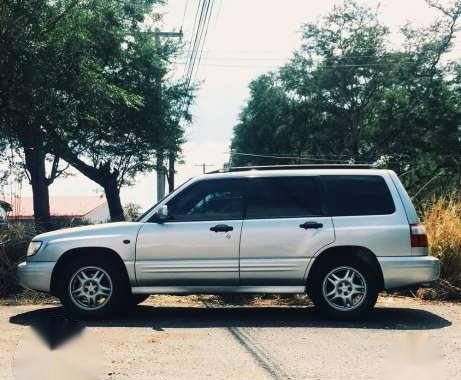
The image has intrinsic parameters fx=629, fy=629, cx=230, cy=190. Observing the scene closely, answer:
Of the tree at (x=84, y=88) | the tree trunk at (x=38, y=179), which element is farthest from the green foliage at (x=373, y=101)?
the tree trunk at (x=38, y=179)

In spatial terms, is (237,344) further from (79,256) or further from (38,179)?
(38,179)

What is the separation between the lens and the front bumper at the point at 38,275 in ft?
25.7

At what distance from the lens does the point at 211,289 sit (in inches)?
303

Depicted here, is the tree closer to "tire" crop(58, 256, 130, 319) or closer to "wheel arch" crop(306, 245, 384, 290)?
"tire" crop(58, 256, 130, 319)

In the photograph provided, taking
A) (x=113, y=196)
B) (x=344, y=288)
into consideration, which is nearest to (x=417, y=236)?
(x=344, y=288)

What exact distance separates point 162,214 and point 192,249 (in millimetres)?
565

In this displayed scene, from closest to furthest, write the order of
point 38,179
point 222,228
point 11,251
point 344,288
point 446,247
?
point 344,288
point 222,228
point 446,247
point 11,251
point 38,179

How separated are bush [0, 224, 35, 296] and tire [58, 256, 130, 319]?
2.71 m

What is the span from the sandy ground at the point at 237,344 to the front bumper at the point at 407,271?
1.66ft

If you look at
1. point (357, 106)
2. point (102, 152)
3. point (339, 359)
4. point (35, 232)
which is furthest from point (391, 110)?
point (339, 359)

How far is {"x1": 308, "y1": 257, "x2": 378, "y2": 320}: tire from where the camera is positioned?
7.53 metres

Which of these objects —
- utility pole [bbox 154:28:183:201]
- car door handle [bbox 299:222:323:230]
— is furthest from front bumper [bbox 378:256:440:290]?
utility pole [bbox 154:28:183:201]

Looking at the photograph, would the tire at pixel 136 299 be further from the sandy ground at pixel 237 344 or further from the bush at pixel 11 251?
the bush at pixel 11 251

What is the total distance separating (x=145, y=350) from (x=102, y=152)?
20131mm
